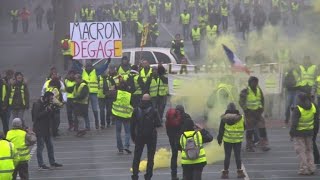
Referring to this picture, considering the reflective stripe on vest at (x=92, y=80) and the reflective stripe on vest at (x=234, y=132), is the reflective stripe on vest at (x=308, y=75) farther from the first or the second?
the reflective stripe on vest at (x=92, y=80)

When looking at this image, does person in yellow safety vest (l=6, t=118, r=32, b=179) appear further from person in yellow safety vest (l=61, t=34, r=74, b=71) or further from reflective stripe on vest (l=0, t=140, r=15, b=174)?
person in yellow safety vest (l=61, t=34, r=74, b=71)

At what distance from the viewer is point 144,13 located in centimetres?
4412

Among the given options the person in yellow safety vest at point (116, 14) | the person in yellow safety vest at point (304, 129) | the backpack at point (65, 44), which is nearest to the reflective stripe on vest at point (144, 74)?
the person in yellow safety vest at point (304, 129)

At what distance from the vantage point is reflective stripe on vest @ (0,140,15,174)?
11852 mm

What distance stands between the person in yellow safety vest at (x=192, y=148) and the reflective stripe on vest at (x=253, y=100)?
152 inches

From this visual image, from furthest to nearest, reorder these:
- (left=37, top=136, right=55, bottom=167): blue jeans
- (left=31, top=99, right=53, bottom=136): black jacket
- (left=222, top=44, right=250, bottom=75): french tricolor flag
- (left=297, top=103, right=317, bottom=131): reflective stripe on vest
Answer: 1. (left=222, top=44, right=250, bottom=75): french tricolor flag
2. (left=37, top=136, right=55, bottom=167): blue jeans
3. (left=31, top=99, right=53, bottom=136): black jacket
4. (left=297, top=103, right=317, bottom=131): reflective stripe on vest

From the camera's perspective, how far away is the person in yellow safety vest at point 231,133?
1435 centimetres

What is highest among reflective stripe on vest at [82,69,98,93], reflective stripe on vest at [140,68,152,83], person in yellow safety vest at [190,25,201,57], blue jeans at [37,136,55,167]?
person in yellow safety vest at [190,25,201,57]

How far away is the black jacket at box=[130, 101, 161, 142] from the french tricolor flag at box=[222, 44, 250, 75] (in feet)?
14.2

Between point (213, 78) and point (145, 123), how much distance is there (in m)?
5.13

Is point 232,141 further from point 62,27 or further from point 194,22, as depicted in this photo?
point 194,22

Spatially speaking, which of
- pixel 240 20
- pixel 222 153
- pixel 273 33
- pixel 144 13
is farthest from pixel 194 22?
pixel 222 153

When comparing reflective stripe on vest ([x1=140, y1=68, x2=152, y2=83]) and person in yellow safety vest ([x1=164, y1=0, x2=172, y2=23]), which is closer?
reflective stripe on vest ([x1=140, y1=68, x2=152, y2=83])

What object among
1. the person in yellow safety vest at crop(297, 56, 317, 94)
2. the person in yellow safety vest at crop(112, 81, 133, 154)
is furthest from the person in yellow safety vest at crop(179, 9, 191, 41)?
the person in yellow safety vest at crop(112, 81, 133, 154)
